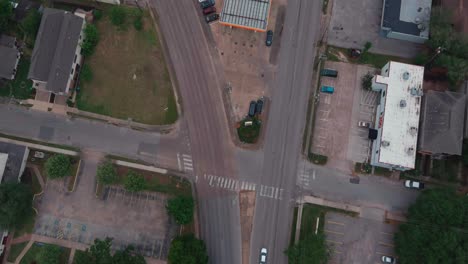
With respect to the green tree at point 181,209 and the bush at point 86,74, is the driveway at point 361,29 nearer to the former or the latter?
the green tree at point 181,209

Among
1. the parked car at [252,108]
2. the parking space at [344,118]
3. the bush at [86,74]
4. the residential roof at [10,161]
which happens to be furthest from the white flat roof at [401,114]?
the residential roof at [10,161]

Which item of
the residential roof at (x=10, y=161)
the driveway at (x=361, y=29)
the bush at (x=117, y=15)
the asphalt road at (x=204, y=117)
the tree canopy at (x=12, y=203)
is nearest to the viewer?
the tree canopy at (x=12, y=203)

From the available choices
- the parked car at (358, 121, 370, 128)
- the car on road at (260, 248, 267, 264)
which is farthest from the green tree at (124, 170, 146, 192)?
the parked car at (358, 121, 370, 128)

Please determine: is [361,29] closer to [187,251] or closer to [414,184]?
[414,184]

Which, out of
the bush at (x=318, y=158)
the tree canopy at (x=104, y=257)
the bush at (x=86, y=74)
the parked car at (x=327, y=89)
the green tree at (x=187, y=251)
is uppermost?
the parked car at (x=327, y=89)

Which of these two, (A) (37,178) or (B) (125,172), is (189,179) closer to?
(B) (125,172)

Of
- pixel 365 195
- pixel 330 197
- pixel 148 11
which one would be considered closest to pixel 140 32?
pixel 148 11
